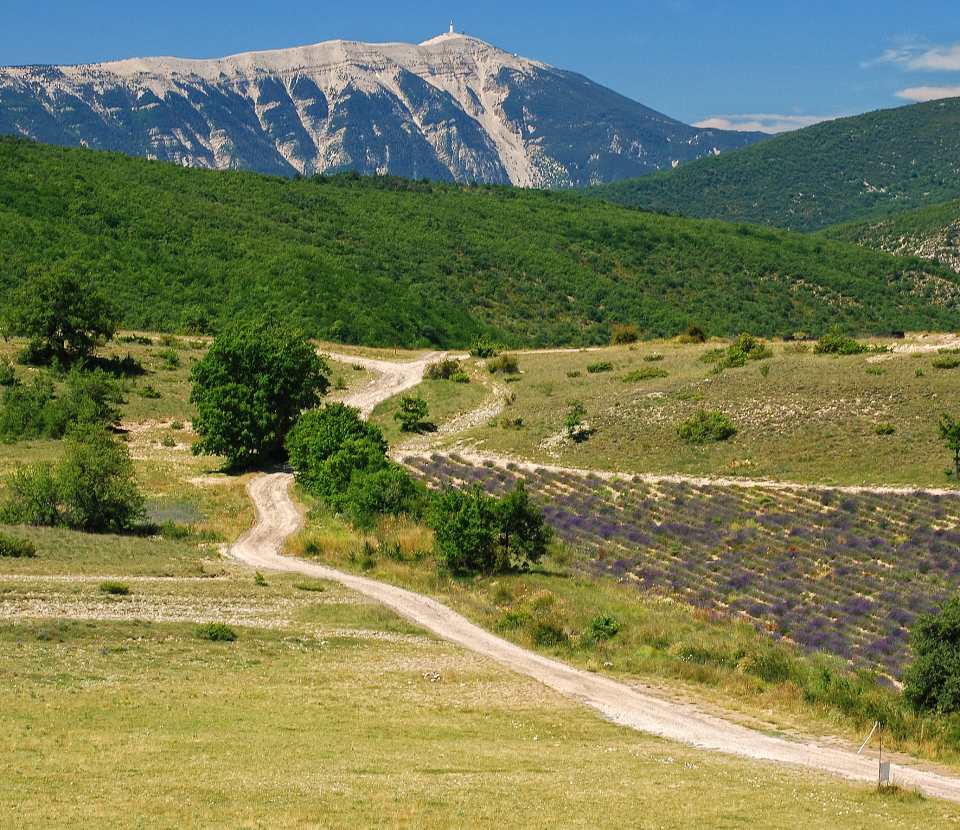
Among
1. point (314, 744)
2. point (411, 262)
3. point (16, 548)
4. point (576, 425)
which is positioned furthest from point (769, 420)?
point (411, 262)

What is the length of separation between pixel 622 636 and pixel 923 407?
119 feet

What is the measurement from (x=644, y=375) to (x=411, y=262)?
77.2 meters

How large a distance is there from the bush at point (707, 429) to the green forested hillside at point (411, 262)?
5630 centimetres

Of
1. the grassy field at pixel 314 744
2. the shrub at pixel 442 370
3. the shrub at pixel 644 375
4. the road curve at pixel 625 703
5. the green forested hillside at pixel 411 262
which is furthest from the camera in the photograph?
the green forested hillside at pixel 411 262

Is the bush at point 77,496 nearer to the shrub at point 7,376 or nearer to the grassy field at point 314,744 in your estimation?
the grassy field at point 314,744

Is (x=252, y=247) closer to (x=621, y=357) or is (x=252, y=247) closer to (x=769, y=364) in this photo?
(x=621, y=357)

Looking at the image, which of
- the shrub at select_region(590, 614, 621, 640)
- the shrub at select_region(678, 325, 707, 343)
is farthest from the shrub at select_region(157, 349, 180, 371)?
the shrub at select_region(590, 614, 621, 640)

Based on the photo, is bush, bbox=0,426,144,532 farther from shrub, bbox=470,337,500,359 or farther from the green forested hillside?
the green forested hillside

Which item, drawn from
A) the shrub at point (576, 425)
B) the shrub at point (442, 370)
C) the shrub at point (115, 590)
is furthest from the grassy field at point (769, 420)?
the shrub at point (115, 590)

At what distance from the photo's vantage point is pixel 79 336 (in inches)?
3492

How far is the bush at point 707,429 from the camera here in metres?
66.2

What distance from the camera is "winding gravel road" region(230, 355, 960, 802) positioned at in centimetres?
2309

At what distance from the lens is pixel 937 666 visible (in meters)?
29.4

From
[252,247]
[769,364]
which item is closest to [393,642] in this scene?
[769,364]
